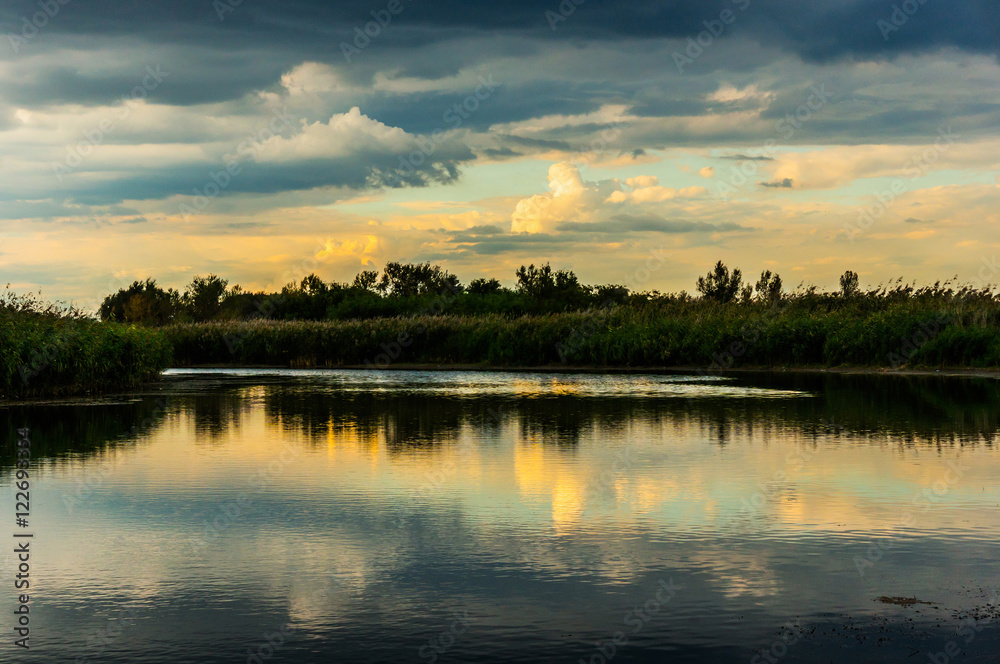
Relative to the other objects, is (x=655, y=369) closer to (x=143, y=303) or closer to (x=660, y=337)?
(x=660, y=337)

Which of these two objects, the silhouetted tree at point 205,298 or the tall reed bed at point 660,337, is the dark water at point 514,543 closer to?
the tall reed bed at point 660,337

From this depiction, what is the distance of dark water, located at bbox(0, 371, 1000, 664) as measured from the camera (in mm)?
6531

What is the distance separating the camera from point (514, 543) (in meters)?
9.08

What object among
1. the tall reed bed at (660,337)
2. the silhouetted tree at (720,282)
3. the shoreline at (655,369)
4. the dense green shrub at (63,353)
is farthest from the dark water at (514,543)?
the silhouetted tree at (720,282)

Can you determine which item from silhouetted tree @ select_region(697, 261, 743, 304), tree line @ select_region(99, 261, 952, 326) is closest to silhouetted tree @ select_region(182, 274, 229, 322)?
tree line @ select_region(99, 261, 952, 326)

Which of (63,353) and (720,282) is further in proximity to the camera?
(720,282)

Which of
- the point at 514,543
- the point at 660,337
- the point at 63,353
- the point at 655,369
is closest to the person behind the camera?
the point at 514,543

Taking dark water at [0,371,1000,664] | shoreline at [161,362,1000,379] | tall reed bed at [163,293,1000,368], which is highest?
tall reed bed at [163,293,1000,368]

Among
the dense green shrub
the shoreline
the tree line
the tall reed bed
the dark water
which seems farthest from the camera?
the tree line

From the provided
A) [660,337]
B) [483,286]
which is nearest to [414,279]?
[483,286]

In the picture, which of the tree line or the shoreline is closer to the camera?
the shoreline

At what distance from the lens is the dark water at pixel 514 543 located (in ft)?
21.4

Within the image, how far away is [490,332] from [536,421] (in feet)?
100.0

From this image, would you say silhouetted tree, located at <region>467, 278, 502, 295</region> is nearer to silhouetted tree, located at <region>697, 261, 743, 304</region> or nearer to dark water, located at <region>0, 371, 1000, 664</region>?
silhouetted tree, located at <region>697, 261, 743, 304</region>
